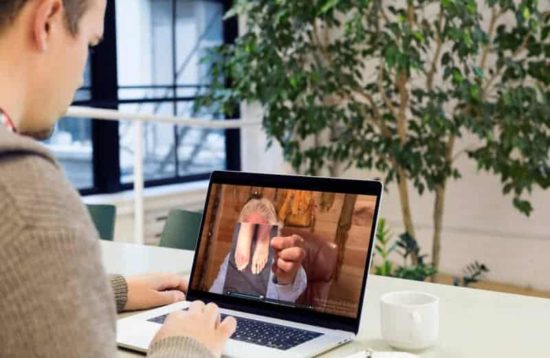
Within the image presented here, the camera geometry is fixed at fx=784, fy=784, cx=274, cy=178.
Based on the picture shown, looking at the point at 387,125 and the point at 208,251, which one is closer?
the point at 208,251

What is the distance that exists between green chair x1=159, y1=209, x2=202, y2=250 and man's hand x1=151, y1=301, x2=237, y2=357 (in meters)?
0.99

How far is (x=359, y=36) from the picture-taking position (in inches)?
Result: 123

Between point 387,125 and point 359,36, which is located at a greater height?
point 359,36

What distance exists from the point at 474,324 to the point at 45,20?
0.87 metres

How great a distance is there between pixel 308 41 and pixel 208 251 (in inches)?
96.3

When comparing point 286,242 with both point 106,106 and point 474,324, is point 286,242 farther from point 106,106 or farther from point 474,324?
point 106,106

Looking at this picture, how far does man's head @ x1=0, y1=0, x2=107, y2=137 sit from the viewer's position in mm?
699

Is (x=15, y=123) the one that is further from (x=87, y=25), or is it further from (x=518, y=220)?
(x=518, y=220)

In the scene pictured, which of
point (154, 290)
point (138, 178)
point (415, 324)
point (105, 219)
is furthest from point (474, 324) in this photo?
point (138, 178)

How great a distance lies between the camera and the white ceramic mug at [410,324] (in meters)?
1.15

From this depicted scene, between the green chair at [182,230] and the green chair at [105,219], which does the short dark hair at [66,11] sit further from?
the green chair at [105,219]

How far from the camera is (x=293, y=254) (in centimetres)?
125

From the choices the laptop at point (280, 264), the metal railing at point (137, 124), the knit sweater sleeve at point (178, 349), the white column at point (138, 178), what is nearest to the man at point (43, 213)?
the knit sweater sleeve at point (178, 349)

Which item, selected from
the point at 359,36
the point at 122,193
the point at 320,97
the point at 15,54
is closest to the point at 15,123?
the point at 15,54
